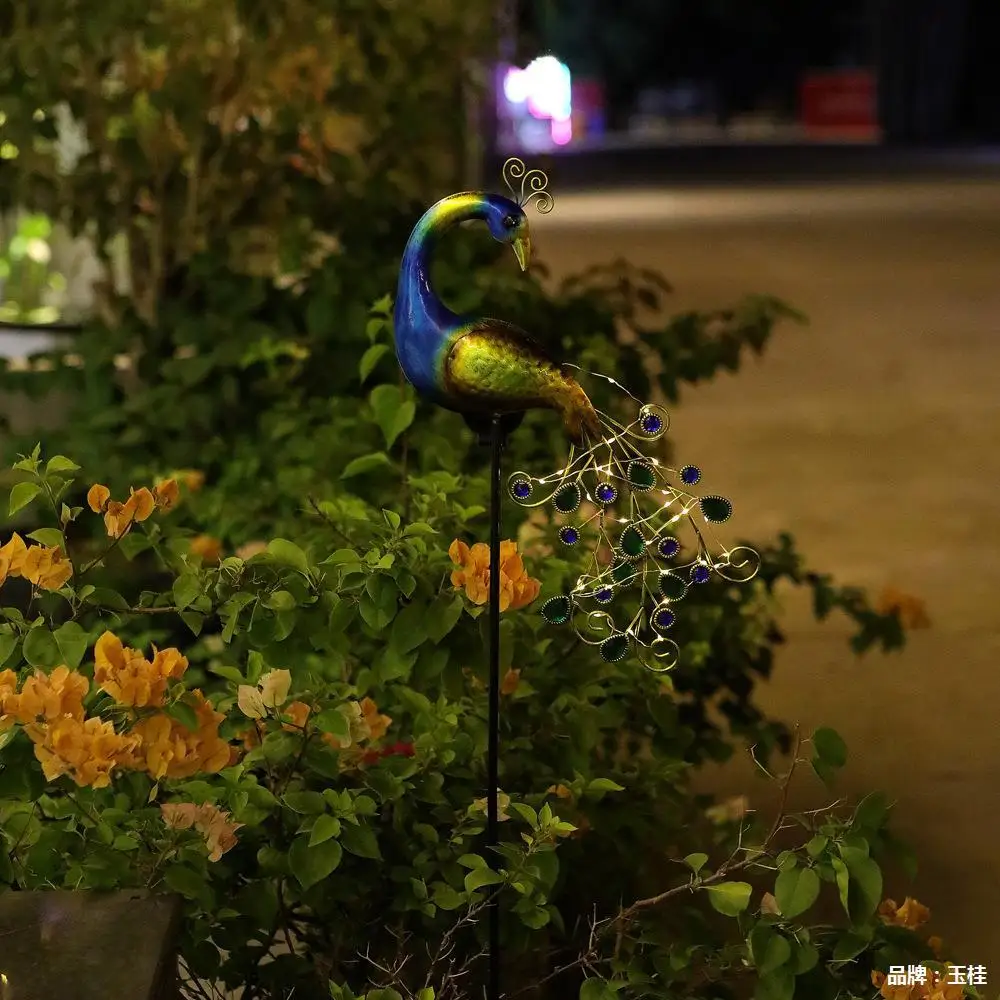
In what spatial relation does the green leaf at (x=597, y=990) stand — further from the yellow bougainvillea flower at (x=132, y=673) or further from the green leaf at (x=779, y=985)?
the yellow bougainvillea flower at (x=132, y=673)

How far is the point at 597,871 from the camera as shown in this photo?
2486mm

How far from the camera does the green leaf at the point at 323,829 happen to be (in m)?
1.95

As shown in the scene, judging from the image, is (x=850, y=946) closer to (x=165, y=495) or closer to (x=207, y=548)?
(x=165, y=495)

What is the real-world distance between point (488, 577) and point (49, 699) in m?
0.55

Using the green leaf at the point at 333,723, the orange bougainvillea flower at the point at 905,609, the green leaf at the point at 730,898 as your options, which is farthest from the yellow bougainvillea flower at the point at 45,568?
the orange bougainvillea flower at the point at 905,609

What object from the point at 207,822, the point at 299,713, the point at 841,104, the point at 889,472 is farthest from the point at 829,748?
the point at 841,104

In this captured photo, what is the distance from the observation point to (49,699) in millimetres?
1867

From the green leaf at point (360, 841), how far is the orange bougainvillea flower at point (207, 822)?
0.45 feet

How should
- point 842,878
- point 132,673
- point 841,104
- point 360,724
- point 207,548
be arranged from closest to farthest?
point 842,878, point 132,673, point 360,724, point 207,548, point 841,104

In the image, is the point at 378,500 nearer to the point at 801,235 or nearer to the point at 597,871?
the point at 597,871

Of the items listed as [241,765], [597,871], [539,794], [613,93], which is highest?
[241,765]

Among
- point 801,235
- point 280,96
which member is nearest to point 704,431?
point 280,96

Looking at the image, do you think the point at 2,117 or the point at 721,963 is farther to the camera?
the point at 2,117

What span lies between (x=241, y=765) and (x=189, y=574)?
262 mm
